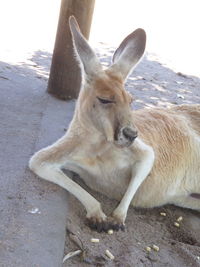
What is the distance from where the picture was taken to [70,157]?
362cm

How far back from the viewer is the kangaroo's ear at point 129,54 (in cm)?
368

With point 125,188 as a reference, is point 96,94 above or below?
above

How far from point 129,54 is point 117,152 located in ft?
2.43

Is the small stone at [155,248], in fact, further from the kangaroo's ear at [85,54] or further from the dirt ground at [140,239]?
the kangaroo's ear at [85,54]

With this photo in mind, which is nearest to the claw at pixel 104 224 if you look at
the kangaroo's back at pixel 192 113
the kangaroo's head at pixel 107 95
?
the kangaroo's head at pixel 107 95

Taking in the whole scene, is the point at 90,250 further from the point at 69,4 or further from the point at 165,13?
the point at 165,13

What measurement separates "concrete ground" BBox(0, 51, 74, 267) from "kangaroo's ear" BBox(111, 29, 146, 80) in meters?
0.97

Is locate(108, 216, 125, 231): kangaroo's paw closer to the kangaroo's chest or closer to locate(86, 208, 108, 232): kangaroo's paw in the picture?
locate(86, 208, 108, 232): kangaroo's paw

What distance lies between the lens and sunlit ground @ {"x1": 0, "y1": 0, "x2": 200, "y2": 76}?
332 inches

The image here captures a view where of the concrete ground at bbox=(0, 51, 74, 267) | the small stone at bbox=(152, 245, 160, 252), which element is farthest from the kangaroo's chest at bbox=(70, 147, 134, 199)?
the small stone at bbox=(152, 245, 160, 252)

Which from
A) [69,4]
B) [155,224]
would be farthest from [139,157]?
[69,4]

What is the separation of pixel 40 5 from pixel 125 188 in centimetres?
877

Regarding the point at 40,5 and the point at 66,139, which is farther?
the point at 40,5

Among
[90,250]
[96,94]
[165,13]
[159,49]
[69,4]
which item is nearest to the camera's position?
[90,250]
